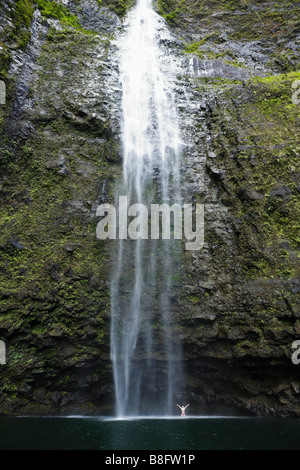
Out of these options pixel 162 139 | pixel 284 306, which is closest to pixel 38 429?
pixel 284 306

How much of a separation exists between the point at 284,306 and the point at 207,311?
2078 mm

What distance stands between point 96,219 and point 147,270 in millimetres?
2451

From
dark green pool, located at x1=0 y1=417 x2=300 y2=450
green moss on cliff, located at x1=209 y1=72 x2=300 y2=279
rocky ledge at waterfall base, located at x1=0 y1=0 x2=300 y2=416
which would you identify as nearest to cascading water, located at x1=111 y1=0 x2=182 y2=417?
rocky ledge at waterfall base, located at x1=0 y1=0 x2=300 y2=416

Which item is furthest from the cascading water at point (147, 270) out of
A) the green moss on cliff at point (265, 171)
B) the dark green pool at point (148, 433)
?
the green moss on cliff at point (265, 171)

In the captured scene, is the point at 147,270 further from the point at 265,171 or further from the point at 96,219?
the point at 265,171

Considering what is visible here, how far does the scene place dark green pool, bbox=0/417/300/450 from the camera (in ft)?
19.3

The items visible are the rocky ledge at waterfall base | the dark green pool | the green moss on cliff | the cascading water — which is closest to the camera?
the dark green pool

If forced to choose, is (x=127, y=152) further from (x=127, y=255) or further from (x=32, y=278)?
(x=32, y=278)

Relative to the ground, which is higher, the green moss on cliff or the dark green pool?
the green moss on cliff

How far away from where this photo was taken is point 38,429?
687cm

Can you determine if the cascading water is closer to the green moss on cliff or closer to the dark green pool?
the dark green pool

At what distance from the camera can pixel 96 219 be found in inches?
425

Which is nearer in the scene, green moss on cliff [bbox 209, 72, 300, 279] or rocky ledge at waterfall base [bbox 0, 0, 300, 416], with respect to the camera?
rocky ledge at waterfall base [bbox 0, 0, 300, 416]

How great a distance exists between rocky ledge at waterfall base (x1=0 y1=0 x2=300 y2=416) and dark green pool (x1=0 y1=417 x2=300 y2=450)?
99 cm
